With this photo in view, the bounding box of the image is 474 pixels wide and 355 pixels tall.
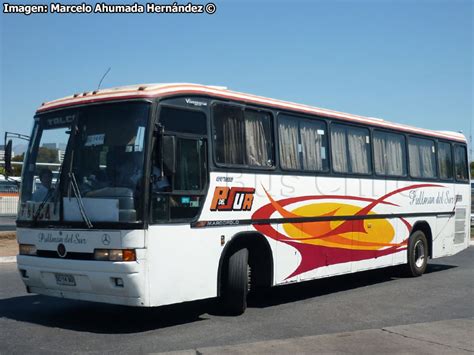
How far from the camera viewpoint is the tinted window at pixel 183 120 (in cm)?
897

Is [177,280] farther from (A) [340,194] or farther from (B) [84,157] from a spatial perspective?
(A) [340,194]

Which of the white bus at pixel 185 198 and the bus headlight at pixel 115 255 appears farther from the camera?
the white bus at pixel 185 198

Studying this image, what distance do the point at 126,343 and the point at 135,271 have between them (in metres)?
0.87

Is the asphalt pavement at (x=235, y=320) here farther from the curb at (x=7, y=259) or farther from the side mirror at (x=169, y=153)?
the curb at (x=7, y=259)

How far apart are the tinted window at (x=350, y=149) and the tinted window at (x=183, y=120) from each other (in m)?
3.62

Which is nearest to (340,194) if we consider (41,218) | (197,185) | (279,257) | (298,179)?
(298,179)

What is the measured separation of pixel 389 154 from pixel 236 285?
19.0 feet

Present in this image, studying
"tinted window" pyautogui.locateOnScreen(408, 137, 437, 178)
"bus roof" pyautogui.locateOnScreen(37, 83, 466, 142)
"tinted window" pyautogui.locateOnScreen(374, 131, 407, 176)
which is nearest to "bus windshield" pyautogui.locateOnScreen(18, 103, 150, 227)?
"bus roof" pyautogui.locateOnScreen(37, 83, 466, 142)

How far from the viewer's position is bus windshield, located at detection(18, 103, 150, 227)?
8.59 m

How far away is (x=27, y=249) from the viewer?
9500mm

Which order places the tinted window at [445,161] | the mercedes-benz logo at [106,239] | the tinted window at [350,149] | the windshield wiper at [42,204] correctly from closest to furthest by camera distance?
the mercedes-benz logo at [106,239], the windshield wiper at [42,204], the tinted window at [350,149], the tinted window at [445,161]

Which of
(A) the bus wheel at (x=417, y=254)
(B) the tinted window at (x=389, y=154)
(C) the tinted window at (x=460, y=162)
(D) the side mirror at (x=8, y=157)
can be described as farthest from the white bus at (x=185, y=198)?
(C) the tinted window at (x=460, y=162)

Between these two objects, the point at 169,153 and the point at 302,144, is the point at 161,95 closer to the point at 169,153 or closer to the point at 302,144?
the point at 169,153

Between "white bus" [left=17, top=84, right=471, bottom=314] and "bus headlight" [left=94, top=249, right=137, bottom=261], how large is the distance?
0.01 m
